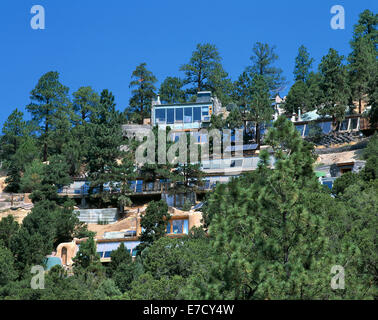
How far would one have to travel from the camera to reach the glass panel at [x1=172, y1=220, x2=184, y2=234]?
36.3 meters

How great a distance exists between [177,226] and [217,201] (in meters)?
20.0

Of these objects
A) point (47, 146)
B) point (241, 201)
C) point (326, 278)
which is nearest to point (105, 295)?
point (241, 201)

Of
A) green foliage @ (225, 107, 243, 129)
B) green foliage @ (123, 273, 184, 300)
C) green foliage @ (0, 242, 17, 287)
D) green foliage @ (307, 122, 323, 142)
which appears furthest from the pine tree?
green foliage @ (225, 107, 243, 129)

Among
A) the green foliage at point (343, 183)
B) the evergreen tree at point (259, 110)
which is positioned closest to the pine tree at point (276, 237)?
the green foliage at point (343, 183)

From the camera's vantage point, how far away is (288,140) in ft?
52.6

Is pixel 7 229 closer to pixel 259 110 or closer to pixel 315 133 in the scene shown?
pixel 259 110

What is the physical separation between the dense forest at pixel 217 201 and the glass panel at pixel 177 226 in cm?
142

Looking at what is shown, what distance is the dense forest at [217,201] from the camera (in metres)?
15.0

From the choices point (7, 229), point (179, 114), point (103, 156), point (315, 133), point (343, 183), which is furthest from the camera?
point (179, 114)

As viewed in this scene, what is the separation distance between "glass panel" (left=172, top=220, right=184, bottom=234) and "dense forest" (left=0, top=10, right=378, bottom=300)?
142cm

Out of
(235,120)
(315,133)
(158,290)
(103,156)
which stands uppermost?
(235,120)

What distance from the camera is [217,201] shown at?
16.8 m

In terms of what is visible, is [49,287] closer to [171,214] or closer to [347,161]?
[171,214]

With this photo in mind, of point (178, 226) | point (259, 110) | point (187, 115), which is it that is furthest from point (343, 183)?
point (187, 115)
